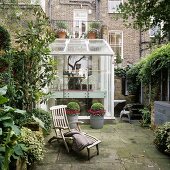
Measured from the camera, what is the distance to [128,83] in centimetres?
1452

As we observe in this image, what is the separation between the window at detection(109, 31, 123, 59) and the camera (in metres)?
18.4

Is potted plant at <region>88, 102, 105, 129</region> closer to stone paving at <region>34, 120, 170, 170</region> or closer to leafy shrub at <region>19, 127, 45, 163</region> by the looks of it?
stone paving at <region>34, 120, 170, 170</region>

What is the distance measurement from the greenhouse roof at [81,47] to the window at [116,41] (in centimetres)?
496

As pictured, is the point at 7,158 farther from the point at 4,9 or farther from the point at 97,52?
the point at 97,52

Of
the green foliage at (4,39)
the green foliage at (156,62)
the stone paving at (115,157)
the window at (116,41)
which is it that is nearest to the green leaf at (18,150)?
the stone paving at (115,157)

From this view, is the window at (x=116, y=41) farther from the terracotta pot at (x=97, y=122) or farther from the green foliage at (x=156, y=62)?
the terracotta pot at (x=97, y=122)

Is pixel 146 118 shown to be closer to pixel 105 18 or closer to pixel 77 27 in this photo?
pixel 77 27

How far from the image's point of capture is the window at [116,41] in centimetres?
1838


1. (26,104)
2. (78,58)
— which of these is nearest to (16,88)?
(26,104)

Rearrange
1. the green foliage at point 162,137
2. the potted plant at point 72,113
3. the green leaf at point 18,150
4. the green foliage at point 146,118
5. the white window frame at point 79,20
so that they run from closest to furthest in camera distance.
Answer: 1. the green leaf at point 18,150
2. the green foliage at point 162,137
3. the potted plant at point 72,113
4. the green foliage at point 146,118
5. the white window frame at point 79,20

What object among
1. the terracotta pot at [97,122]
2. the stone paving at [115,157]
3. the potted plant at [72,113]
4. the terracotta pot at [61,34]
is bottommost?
the stone paving at [115,157]

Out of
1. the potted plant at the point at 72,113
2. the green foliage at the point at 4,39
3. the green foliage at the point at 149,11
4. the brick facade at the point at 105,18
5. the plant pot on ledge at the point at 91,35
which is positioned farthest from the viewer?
the brick facade at the point at 105,18

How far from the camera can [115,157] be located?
20.0 feet

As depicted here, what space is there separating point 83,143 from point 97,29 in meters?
10.5
